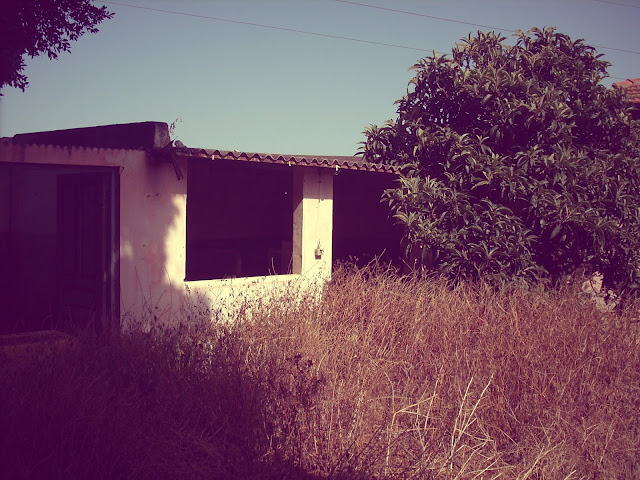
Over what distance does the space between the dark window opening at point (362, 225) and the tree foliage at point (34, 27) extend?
22.0 feet

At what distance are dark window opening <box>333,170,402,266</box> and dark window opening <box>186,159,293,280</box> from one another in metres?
1.24

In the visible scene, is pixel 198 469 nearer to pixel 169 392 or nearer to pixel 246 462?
pixel 246 462

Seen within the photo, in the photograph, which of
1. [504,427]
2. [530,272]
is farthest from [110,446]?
[530,272]

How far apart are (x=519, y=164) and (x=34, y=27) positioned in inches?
262

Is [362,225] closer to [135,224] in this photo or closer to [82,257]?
[135,224]

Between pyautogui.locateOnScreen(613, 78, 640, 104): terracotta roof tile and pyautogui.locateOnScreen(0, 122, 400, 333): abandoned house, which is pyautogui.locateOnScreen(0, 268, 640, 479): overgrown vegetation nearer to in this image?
pyautogui.locateOnScreen(0, 122, 400, 333): abandoned house

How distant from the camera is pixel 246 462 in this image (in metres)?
3.63

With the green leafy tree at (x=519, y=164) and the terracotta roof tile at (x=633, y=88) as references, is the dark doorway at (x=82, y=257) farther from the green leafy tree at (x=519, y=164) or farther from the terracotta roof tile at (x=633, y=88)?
the terracotta roof tile at (x=633, y=88)

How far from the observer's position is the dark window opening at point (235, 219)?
12.1m

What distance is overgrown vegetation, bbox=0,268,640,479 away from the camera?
367 centimetres

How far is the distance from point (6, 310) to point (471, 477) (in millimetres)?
8253

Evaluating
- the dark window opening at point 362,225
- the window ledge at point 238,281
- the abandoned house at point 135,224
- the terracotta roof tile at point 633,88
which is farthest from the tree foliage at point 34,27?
the terracotta roof tile at point 633,88

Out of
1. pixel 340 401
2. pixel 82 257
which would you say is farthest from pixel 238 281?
pixel 340 401

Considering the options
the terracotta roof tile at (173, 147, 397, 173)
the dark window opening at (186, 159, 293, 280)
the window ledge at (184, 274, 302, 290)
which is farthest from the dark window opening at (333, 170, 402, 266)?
the window ledge at (184, 274, 302, 290)
